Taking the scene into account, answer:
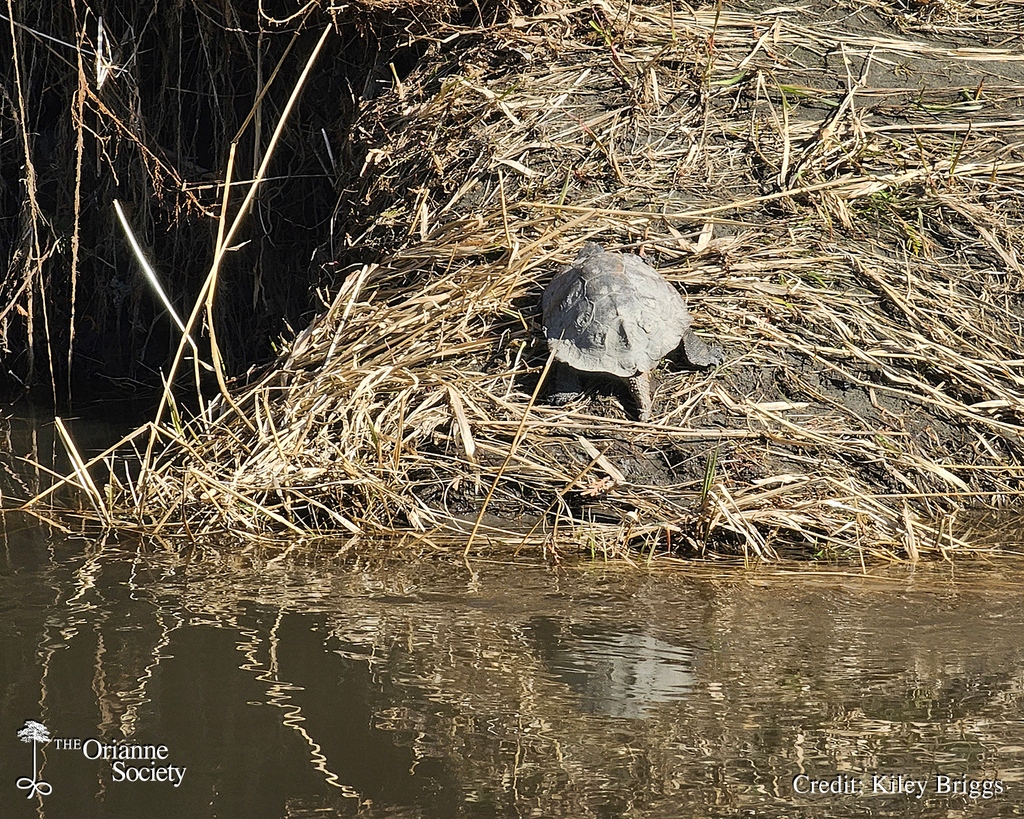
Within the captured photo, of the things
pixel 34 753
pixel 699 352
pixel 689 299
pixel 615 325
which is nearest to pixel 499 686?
pixel 34 753

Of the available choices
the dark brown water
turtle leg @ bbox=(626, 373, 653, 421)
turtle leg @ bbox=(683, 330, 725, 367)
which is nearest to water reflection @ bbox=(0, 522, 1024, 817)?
the dark brown water

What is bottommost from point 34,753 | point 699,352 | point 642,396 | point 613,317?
point 34,753

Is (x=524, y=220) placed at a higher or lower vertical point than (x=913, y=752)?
higher

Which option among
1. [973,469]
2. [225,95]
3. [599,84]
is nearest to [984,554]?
[973,469]

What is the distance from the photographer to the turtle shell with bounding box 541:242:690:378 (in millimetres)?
3236

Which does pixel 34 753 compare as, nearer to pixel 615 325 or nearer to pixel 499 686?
pixel 499 686

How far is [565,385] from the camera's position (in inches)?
135

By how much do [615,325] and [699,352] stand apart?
13.6 inches

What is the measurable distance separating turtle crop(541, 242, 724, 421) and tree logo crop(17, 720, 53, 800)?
1789 millimetres

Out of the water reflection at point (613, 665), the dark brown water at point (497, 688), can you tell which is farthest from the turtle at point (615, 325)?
the water reflection at point (613, 665)

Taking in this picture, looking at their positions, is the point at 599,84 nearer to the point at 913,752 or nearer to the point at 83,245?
the point at 83,245

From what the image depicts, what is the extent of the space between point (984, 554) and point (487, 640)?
133 centimetres

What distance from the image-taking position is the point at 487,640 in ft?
7.80

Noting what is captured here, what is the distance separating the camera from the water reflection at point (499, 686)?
71.2 inches
